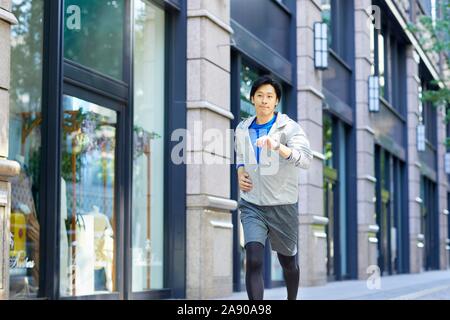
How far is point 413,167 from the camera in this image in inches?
1101

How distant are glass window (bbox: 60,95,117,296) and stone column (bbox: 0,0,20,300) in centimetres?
169

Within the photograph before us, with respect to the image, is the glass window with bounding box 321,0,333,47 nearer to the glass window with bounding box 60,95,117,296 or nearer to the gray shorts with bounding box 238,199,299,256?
the glass window with bounding box 60,95,117,296

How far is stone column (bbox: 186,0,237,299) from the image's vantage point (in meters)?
11.4

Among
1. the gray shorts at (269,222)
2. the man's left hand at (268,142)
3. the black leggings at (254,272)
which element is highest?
the man's left hand at (268,142)

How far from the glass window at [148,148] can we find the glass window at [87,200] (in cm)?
62

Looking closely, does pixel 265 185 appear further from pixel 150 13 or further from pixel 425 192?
pixel 425 192

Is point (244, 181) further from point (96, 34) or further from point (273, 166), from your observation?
point (96, 34)

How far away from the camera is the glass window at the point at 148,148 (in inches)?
428

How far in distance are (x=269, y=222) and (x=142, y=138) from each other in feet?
15.1

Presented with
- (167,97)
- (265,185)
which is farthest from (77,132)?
(265,185)

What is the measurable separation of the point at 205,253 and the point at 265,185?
194 inches

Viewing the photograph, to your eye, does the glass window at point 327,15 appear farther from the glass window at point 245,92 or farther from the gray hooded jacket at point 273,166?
the gray hooded jacket at point 273,166

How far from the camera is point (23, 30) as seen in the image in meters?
8.99

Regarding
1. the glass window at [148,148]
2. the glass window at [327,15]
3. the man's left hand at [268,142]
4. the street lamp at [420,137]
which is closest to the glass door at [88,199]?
the glass window at [148,148]
